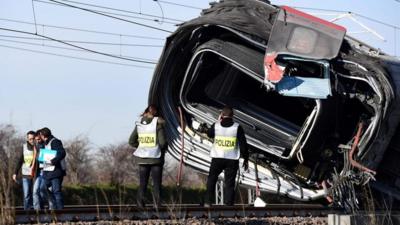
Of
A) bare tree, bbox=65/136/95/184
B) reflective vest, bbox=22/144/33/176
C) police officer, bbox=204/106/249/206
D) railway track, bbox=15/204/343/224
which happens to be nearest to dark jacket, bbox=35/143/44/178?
reflective vest, bbox=22/144/33/176

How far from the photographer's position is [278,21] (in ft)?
45.4

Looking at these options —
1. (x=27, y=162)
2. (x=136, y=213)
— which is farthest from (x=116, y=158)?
(x=136, y=213)

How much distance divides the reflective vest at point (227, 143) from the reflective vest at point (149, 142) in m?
0.93

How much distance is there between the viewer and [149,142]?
1205 centimetres

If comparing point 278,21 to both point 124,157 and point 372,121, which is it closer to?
point 372,121

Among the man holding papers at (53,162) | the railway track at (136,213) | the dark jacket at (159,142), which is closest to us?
the railway track at (136,213)

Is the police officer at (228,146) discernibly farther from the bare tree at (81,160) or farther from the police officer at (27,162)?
the bare tree at (81,160)

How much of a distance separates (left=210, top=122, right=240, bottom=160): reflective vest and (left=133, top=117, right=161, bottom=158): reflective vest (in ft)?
3.04

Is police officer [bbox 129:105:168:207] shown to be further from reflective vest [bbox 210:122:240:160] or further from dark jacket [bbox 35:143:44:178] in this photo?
dark jacket [bbox 35:143:44:178]

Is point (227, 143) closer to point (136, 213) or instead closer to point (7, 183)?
point (136, 213)

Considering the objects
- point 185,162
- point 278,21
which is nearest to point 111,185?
point 185,162

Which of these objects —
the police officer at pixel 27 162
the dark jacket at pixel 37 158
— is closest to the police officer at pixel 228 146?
the dark jacket at pixel 37 158

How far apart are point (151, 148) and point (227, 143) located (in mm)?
1165

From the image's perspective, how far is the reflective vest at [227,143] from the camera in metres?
12.4
